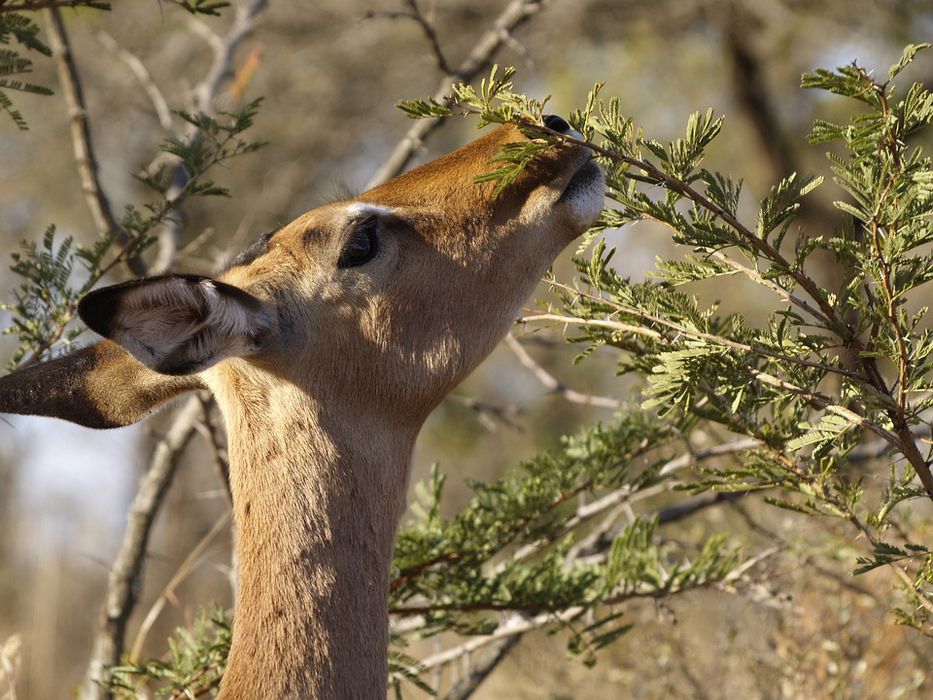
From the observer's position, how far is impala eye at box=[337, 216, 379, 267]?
349 cm

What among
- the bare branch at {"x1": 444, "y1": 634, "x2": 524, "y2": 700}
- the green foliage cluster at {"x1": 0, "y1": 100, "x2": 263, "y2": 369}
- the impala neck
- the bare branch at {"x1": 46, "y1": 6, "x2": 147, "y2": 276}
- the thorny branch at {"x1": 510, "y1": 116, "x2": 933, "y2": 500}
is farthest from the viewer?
the bare branch at {"x1": 46, "y1": 6, "x2": 147, "y2": 276}

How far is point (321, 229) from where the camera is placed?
3535mm

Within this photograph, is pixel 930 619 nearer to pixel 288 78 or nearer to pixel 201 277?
pixel 201 277

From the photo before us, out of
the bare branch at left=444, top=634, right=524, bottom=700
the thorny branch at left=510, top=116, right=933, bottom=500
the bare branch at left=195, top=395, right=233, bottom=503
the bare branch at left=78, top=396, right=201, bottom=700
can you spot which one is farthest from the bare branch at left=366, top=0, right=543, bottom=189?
the thorny branch at left=510, top=116, right=933, bottom=500

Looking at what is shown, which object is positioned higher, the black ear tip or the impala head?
the impala head

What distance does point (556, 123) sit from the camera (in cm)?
327

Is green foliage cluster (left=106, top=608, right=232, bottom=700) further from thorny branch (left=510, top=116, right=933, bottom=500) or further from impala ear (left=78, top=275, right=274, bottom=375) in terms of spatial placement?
thorny branch (left=510, top=116, right=933, bottom=500)

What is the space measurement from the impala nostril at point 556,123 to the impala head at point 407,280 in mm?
141

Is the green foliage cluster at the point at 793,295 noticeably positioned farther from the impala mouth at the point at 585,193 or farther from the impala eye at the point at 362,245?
the impala eye at the point at 362,245

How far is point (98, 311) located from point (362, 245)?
38.3 inches

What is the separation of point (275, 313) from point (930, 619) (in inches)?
87.0

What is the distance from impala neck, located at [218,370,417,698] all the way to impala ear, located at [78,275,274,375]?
293 mm

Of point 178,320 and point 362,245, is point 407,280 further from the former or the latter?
point 178,320

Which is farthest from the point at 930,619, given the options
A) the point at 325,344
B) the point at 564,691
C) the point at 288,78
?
the point at 288,78
